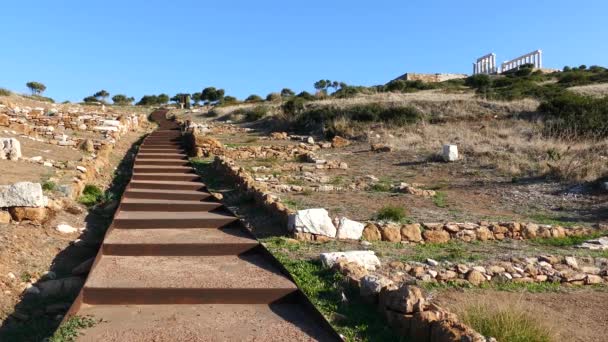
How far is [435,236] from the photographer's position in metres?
7.78

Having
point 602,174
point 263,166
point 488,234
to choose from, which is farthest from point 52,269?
point 602,174

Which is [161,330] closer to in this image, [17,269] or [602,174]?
[17,269]

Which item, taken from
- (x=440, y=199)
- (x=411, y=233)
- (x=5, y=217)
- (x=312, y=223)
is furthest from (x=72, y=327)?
(x=440, y=199)

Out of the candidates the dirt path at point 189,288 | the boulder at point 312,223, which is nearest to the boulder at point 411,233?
the boulder at point 312,223

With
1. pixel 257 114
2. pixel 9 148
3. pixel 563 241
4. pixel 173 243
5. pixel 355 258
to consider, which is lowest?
pixel 563 241

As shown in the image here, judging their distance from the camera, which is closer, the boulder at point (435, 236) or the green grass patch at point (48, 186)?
the boulder at point (435, 236)

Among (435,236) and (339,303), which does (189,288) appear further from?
(435,236)

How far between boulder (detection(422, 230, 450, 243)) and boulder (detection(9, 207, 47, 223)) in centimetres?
502

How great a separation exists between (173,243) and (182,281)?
1128 mm

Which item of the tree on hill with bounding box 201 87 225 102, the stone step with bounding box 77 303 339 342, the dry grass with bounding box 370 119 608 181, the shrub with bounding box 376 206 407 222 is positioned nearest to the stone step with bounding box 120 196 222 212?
the shrub with bounding box 376 206 407 222

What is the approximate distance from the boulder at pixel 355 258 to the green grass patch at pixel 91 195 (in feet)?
15.6

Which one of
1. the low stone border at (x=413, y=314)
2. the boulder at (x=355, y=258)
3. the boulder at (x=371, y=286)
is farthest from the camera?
the boulder at (x=355, y=258)

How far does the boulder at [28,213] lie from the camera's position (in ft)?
22.2

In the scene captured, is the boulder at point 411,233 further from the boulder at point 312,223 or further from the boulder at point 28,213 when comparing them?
the boulder at point 28,213
